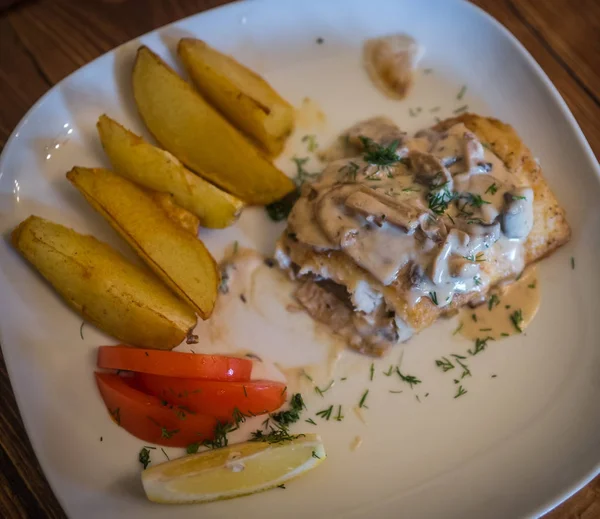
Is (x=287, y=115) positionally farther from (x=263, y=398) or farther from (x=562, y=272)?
(x=562, y=272)

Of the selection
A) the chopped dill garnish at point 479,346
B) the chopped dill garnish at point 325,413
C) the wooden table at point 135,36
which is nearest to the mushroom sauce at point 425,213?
the chopped dill garnish at point 479,346

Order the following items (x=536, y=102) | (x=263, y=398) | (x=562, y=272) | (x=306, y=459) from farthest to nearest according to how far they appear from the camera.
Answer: (x=536, y=102) < (x=562, y=272) < (x=263, y=398) < (x=306, y=459)

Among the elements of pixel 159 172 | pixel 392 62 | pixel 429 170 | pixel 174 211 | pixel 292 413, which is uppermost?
pixel 392 62

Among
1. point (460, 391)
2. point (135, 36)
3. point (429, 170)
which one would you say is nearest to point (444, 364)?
point (460, 391)

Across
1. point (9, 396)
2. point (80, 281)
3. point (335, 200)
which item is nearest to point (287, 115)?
point (335, 200)

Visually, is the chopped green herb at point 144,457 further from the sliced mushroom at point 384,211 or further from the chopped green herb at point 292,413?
the sliced mushroom at point 384,211

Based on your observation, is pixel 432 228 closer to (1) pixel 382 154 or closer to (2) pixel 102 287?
(1) pixel 382 154
